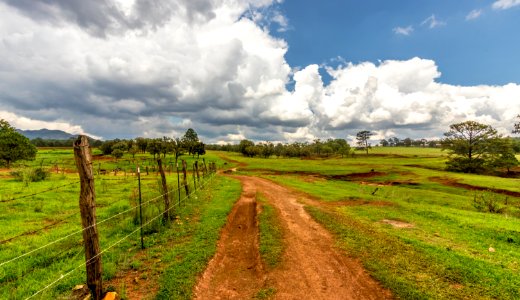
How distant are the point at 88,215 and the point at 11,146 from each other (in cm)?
7012

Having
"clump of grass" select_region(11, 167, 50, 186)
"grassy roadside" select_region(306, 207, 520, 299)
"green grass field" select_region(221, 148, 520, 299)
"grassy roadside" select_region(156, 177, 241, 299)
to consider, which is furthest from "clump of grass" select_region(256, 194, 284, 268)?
"clump of grass" select_region(11, 167, 50, 186)

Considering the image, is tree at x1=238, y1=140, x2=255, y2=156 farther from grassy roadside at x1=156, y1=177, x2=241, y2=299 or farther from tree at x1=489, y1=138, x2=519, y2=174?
grassy roadside at x1=156, y1=177, x2=241, y2=299

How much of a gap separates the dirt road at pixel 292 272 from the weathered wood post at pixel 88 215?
9.15 ft

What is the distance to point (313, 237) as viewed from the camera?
42.8 ft

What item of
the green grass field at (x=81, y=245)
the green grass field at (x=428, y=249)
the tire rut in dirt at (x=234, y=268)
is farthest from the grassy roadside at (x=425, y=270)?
the green grass field at (x=81, y=245)

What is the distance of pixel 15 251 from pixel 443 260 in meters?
16.5

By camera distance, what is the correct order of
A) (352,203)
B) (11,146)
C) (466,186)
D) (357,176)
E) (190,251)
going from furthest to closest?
(11,146), (357,176), (466,186), (352,203), (190,251)

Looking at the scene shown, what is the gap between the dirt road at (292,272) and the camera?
809 cm

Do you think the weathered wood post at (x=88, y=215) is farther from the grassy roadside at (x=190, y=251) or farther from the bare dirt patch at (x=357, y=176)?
the bare dirt patch at (x=357, y=176)

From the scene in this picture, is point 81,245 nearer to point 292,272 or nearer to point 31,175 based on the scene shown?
point 292,272

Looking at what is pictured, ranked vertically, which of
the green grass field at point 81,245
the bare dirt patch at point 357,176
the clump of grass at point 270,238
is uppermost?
the green grass field at point 81,245

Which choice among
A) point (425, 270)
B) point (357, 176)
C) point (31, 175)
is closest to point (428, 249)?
point (425, 270)

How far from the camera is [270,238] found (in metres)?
12.6

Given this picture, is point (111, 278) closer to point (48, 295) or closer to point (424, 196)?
point (48, 295)
